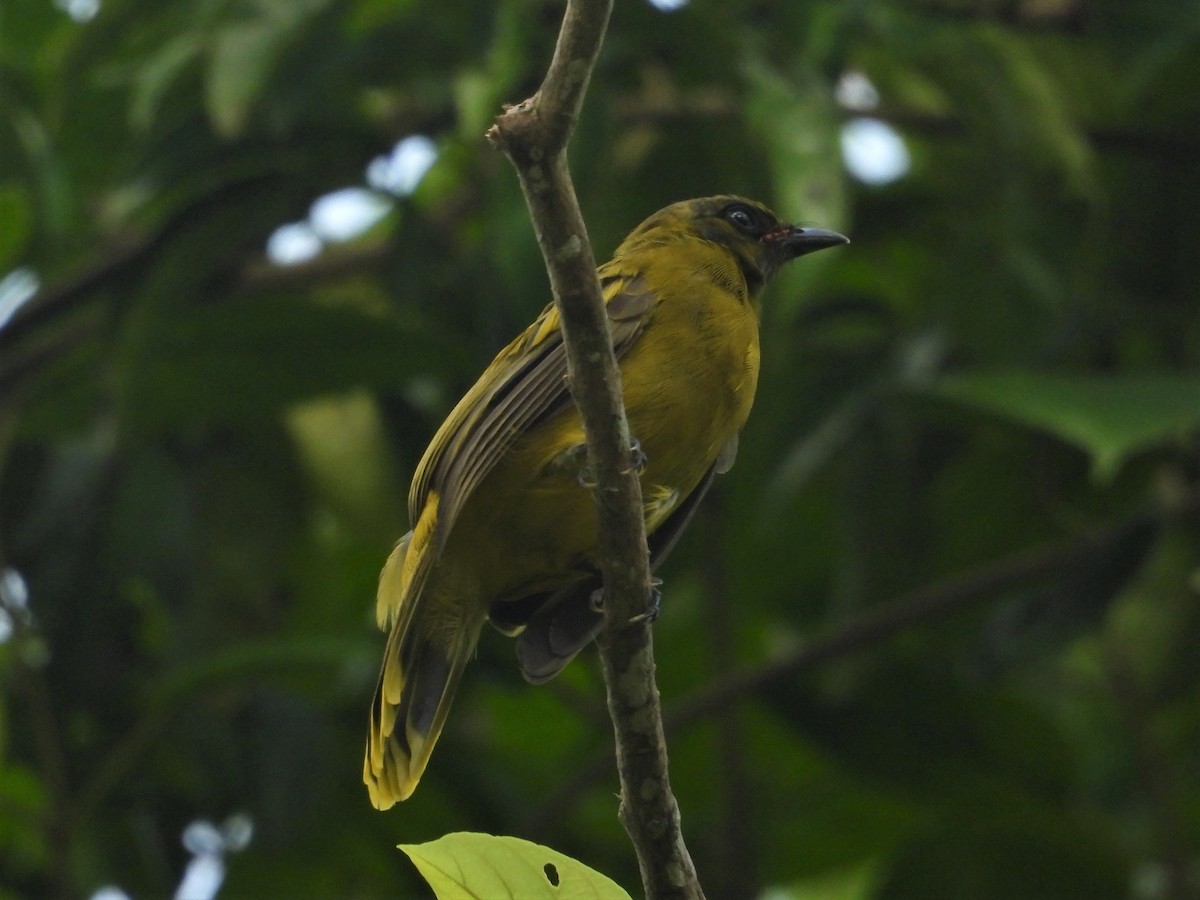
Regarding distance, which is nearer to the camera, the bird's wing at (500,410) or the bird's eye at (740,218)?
the bird's wing at (500,410)

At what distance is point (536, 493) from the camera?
3.55 metres

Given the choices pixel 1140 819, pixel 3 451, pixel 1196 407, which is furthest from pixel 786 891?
pixel 3 451

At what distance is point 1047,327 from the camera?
186 inches

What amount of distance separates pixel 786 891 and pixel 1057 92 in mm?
2448

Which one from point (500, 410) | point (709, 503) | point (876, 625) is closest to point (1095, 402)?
point (876, 625)

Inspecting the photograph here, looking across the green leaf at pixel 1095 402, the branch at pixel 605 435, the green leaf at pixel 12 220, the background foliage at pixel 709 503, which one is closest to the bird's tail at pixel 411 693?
the branch at pixel 605 435

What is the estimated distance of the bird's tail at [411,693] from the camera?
3260 mm

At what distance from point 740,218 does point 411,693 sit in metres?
1.62

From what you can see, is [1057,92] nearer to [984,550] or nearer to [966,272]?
[966,272]

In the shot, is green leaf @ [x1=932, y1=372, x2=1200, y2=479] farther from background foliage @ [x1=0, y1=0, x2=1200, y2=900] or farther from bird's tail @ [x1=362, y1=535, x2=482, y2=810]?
bird's tail @ [x1=362, y1=535, x2=482, y2=810]

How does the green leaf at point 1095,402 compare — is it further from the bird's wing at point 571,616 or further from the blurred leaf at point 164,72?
the blurred leaf at point 164,72

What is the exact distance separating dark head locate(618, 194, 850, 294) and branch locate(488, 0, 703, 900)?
62.1 inches

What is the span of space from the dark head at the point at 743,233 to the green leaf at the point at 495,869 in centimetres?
221

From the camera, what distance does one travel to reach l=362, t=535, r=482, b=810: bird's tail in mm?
3260
